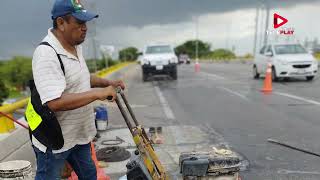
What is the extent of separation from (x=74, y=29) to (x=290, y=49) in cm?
1700

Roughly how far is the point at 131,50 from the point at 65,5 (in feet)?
347

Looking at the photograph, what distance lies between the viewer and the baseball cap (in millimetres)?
2773

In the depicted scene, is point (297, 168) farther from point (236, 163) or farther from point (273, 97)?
point (273, 97)

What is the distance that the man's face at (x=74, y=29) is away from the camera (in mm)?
2809

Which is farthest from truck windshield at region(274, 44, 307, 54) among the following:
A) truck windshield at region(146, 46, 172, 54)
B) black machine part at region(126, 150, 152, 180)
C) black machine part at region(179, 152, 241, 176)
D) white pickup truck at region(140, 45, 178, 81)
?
black machine part at region(126, 150, 152, 180)

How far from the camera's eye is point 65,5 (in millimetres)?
2777

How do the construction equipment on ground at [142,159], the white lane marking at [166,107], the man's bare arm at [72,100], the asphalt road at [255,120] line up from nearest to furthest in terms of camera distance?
the man's bare arm at [72,100], the construction equipment on ground at [142,159], the asphalt road at [255,120], the white lane marking at [166,107]

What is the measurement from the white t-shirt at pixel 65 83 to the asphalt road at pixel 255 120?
251cm

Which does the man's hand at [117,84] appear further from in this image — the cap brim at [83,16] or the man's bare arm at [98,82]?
the cap brim at [83,16]

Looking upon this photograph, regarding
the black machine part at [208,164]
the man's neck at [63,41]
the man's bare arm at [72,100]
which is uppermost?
the man's neck at [63,41]

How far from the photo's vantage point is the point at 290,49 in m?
18.5

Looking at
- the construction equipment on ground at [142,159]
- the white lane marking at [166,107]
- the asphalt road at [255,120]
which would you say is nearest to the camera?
the construction equipment on ground at [142,159]

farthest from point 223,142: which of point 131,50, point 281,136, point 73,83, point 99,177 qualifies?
point 131,50

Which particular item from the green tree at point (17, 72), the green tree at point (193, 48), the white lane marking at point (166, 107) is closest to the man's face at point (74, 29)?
the white lane marking at point (166, 107)
